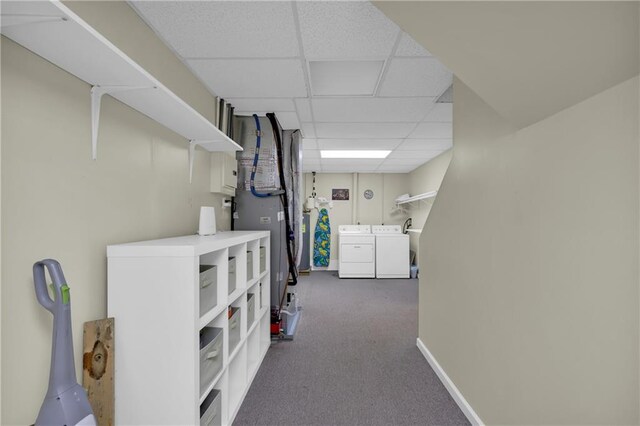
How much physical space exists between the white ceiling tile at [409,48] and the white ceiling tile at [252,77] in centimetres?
63

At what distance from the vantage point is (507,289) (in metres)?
1.35

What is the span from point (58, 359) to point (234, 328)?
1.02m

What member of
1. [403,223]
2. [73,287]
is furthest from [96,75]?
[403,223]

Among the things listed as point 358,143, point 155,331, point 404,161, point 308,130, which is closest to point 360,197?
point 404,161

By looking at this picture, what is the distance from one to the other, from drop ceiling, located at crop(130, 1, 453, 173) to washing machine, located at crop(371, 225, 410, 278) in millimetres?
2669

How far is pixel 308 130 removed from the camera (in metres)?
3.27

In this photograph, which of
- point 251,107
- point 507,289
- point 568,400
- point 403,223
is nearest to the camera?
point 568,400

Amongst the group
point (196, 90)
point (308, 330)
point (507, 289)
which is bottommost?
point (308, 330)

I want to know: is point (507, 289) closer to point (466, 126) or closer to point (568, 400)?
point (568, 400)

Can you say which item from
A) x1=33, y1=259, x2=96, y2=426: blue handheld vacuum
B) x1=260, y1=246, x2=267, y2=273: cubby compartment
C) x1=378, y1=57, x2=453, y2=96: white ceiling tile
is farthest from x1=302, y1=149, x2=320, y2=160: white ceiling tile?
x1=33, y1=259, x2=96, y2=426: blue handheld vacuum

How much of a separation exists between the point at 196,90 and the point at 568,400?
8.34ft

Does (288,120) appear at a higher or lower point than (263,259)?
higher

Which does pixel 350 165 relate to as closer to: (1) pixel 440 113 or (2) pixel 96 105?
(1) pixel 440 113

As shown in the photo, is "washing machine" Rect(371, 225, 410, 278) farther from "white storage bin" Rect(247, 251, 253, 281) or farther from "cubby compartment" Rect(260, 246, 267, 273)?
"white storage bin" Rect(247, 251, 253, 281)
